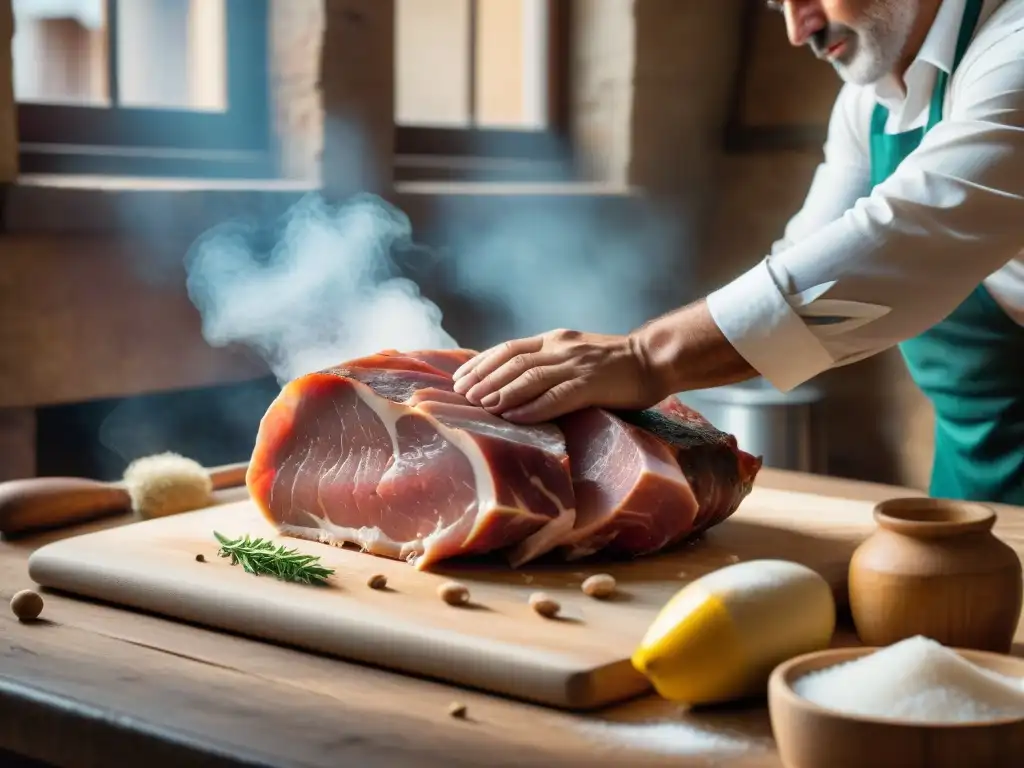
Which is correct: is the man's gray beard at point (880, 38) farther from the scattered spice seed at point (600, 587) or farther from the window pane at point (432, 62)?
the window pane at point (432, 62)

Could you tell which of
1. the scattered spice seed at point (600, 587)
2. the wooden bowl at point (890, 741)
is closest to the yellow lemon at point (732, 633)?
the wooden bowl at point (890, 741)

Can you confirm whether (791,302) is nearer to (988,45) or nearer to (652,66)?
(988,45)

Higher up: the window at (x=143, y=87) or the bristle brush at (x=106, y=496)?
the window at (x=143, y=87)

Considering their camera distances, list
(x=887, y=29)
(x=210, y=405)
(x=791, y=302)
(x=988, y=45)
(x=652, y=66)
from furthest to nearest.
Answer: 1. (x=652, y=66)
2. (x=210, y=405)
3. (x=887, y=29)
4. (x=988, y=45)
5. (x=791, y=302)

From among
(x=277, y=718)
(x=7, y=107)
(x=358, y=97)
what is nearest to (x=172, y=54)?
(x=358, y=97)

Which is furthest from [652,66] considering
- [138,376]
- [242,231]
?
[138,376]

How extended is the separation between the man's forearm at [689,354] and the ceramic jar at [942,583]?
19.4 inches

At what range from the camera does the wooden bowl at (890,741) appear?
0.90 metres

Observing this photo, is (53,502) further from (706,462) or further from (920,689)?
(920,689)

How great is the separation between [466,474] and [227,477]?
2.18ft

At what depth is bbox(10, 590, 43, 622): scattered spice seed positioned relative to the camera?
143 centimetres

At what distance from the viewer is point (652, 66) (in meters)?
4.07

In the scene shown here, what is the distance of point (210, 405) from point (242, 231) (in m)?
0.46

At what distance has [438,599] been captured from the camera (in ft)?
4.78
